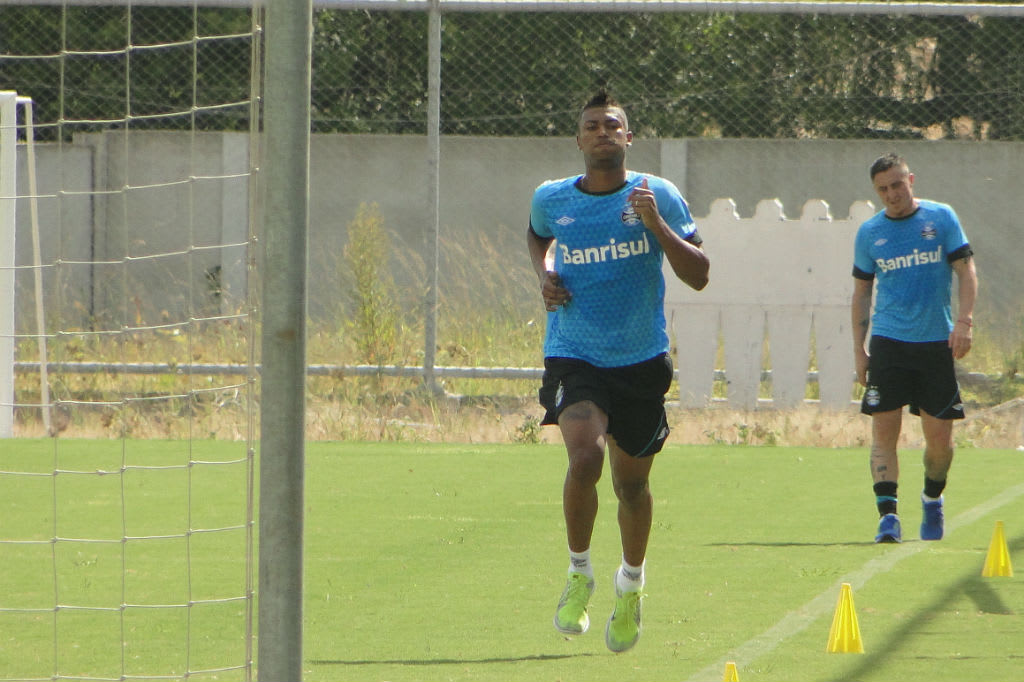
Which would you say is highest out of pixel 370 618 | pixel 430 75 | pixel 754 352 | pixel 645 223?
pixel 430 75

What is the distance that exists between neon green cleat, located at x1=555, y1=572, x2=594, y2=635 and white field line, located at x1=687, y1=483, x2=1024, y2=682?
460 mm

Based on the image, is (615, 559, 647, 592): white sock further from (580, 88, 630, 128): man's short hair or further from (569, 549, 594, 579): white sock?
(580, 88, 630, 128): man's short hair

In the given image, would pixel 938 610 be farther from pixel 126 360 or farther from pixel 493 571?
pixel 126 360

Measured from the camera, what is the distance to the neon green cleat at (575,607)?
5297 millimetres

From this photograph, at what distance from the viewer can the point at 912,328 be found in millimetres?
7785

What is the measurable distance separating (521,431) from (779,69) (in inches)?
294

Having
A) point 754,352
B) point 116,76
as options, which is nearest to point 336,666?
point 754,352

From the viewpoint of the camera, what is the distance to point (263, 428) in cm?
297

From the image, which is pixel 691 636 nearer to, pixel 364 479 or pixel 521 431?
pixel 364 479

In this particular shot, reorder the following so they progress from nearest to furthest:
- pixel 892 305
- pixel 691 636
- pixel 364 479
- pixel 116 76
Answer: pixel 691 636, pixel 892 305, pixel 364 479, pixel 116 76

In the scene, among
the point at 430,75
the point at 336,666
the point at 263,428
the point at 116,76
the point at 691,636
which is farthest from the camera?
the point at 116,76

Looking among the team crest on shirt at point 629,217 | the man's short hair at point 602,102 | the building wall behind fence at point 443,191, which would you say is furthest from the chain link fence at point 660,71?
the team crest on shirt at point 629,217

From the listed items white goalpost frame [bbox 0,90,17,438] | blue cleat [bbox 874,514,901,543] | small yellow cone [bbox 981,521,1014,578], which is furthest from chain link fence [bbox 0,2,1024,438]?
small yellow cone [bbox 981,521,1014,578]

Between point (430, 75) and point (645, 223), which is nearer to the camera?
point (645, 223)
